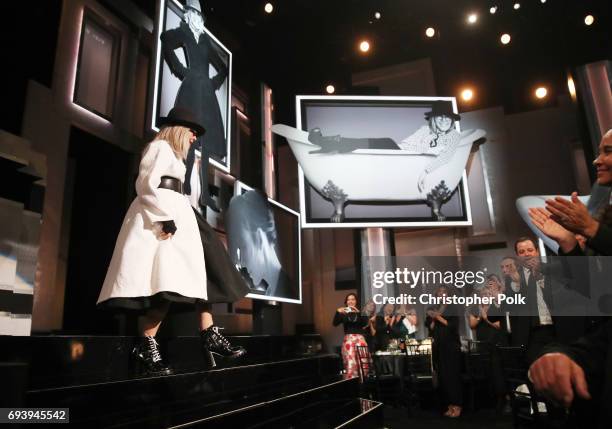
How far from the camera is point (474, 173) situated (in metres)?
8.98

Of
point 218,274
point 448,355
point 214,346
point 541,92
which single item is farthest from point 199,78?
point 541,92

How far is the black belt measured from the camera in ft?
7.77

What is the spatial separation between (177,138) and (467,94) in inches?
304

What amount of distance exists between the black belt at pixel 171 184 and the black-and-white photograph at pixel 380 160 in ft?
9.23

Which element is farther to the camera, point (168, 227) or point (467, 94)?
point (467, 94)

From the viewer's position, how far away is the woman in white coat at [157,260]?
7.02 ft

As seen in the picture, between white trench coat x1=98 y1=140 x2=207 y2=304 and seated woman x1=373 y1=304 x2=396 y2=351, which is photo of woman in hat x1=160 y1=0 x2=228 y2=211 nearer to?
white trench coat x1=98 y1=140 x2=207 y2=304

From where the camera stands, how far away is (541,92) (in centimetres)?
835

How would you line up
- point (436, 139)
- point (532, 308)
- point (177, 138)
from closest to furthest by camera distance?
point (177, 138) < point (532, 308) < point (436, 139)

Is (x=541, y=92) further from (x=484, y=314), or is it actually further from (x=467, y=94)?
(x=484, y=314)

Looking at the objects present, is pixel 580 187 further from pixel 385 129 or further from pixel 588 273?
pixel 588 273

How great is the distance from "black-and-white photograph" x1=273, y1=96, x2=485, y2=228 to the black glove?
3008 millimetres

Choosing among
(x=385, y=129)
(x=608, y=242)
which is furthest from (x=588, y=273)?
(x=385, y=129)

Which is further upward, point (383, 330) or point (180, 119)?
point (180, 119)
